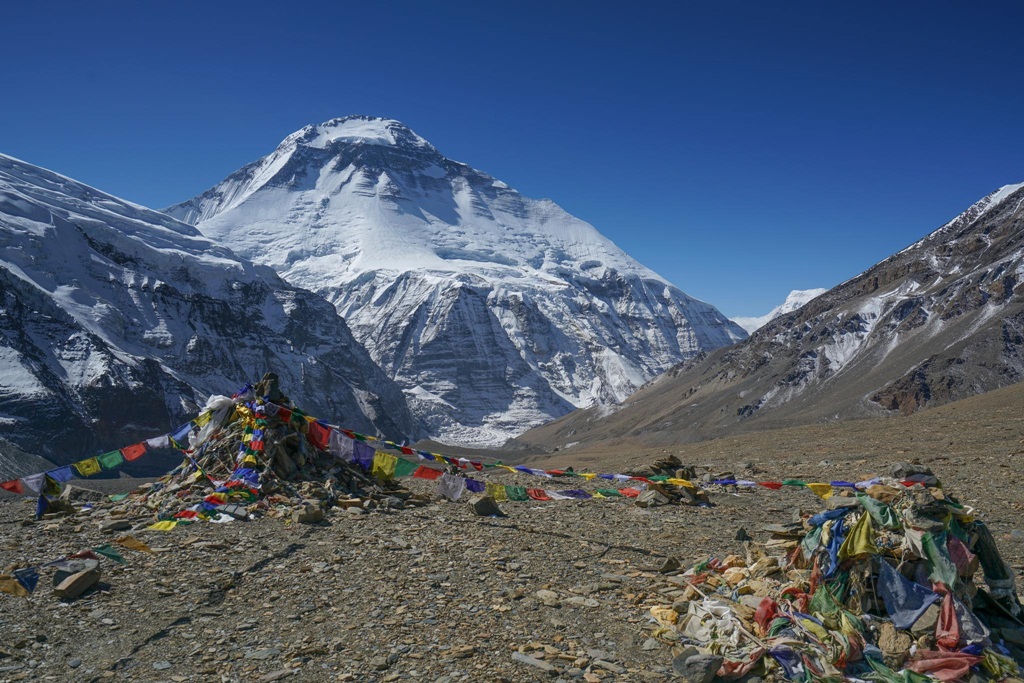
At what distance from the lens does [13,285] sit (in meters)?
94.6

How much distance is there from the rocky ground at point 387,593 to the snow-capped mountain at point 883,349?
4677 cm

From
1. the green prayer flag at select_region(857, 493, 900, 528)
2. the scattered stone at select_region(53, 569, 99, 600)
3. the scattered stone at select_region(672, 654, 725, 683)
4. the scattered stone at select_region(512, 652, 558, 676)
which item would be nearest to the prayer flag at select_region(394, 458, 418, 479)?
the scattered stone at select_region(53, 569, 99, 600)

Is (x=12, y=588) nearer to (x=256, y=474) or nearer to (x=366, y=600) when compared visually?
(x=366, y=600)

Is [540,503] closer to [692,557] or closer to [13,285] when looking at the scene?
[692,557]

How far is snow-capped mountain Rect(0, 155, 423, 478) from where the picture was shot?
8919 cm

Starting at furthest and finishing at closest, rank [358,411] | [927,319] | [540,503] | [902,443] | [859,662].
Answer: [358,411] → [927,319] → [902,443] → [540,503] → [859,662]

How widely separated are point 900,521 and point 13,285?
112275mm

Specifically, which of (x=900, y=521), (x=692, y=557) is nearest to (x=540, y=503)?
(x=692, y=557)

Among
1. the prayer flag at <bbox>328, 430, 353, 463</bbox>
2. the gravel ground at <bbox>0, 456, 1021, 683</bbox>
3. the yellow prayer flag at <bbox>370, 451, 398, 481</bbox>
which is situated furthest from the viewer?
the prayer flag at <bbox>328, 430, 353, 463</bbox>

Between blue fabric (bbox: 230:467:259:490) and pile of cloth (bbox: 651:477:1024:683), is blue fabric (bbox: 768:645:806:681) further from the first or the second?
blue fabric (bbox: 230:467:259:490)

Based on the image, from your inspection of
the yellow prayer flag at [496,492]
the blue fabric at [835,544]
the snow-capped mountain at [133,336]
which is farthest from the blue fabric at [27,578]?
the snow-capped mountain at [133,336]

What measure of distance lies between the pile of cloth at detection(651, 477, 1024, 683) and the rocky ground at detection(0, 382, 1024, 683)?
71 cm

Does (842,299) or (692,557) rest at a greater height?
(842,299)

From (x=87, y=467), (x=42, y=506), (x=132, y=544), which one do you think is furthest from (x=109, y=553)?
(x=87, y=467)
